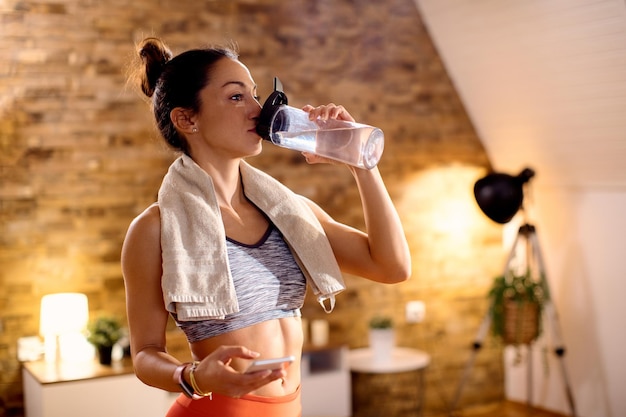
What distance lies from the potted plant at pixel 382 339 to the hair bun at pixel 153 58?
2.68 metres

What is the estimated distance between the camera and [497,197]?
3820mm

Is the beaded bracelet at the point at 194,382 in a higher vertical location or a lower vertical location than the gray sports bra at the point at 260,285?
lower

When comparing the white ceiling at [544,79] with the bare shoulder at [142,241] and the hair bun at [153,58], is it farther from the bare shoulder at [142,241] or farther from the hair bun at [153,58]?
the bare shoulder at [142,241]

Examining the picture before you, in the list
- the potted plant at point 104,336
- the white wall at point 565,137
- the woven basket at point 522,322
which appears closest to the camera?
the potted plant at point 104,336

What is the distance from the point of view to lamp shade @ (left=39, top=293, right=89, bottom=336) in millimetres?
3482

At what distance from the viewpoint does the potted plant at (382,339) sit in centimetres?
418

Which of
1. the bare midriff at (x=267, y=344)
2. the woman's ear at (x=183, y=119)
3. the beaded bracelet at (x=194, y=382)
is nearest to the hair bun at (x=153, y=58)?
the woman's ear at (x=183, y=119)

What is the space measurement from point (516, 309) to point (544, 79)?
1168 mm

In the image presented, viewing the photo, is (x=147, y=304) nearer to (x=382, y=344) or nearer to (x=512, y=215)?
(x=512, y=215)

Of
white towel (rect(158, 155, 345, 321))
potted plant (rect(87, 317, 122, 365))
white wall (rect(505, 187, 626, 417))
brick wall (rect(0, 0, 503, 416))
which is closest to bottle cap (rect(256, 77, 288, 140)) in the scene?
white towel (rect(158, 155, 345, 321))

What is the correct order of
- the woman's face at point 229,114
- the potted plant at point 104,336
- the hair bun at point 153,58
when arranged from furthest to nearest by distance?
the potted plant at point 104,336
the hair bun at point 153,58
the woman's face at point 229,114

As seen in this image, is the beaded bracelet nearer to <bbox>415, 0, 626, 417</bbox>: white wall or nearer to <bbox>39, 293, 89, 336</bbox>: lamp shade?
<bbox>39, 293, 89, 336</bbox>: lamp shade

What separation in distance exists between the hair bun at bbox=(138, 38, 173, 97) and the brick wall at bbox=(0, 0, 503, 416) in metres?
2.12

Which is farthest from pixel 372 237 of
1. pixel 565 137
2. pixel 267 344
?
pixel 565 137
